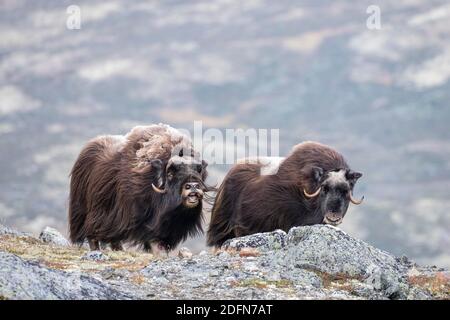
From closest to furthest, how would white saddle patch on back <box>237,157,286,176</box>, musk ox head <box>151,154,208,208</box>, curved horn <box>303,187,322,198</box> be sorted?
1. musk ox head <box>151,154,208,208</box>
2. curved horn <box>303,187,322,198</box>
3. white saddle patch on back <box>237,157,286,176</box>

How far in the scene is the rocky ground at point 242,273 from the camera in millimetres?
6324

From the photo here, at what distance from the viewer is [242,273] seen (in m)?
7.20

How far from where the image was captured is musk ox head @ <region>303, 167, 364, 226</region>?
10.5m

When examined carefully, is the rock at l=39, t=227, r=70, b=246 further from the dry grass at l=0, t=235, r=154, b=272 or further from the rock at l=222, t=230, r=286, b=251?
the rock at l=222, t=230, r=286, b=251

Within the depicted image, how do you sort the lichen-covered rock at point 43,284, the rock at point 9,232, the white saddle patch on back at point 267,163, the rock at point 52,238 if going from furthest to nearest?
the white saddle patch on back at point 267,163 < the rock at point 52,238 < the rock at point 9,232 < the lichen-covered rock at point 43,284

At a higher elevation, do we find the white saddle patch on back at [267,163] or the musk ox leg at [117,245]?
the white saddle patch on back at [267,163]

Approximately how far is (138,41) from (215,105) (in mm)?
24672

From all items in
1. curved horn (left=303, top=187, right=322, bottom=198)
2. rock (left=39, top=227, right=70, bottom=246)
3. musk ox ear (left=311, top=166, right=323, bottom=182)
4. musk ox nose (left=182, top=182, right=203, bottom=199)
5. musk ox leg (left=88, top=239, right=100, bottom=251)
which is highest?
musk ox ear (left=311, top=166, right=323, bottom=182)

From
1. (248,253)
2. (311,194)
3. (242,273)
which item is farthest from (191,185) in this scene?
(242,273)

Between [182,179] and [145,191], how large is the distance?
50 centimetres

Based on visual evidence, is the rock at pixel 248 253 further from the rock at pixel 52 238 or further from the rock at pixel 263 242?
the rock at pixel 52 238

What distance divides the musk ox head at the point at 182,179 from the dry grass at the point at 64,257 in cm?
144

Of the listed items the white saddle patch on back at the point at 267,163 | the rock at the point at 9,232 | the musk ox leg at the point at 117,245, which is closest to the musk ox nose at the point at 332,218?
the white saddle patch on back at the point at 267,163

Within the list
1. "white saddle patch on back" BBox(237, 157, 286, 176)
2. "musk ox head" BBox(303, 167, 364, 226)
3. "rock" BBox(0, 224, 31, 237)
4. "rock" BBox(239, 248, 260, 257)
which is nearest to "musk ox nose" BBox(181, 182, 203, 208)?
"white saddle patch on back" BBox(237, 157, 286, 176)
